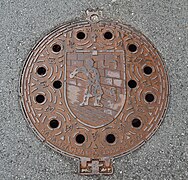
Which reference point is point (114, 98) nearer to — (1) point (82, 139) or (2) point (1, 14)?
(1) point (82, 139)

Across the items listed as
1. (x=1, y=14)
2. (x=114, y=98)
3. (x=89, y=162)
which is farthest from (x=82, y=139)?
(x=1, y=14)

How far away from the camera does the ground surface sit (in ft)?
7.54

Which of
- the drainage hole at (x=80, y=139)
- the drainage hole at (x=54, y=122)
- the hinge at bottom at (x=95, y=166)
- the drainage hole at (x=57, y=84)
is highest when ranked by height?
the drainage hole at (x=57, y=84)

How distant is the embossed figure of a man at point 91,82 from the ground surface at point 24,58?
1.26ft

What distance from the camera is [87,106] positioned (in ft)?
7.83

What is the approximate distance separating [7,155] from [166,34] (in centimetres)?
137

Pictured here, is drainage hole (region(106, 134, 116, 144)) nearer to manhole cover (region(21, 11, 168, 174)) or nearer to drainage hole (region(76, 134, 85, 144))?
manhole cover (region(21, 11, 168, 174))

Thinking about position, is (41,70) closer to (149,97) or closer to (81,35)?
(81,35)

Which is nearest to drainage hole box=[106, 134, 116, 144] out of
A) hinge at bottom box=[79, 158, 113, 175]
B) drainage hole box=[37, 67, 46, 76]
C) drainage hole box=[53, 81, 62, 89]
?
hinge at bottom box=[79, 158, 113, 175]

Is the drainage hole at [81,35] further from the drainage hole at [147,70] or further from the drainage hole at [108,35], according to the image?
the drainage hole at [147,70]

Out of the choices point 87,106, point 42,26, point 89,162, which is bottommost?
point 89,162

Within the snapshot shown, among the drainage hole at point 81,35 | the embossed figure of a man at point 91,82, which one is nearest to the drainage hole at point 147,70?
the embossed figure of a man at point 91,82

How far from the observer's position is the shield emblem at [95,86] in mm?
2375

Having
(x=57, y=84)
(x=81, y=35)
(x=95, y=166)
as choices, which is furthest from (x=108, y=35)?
(x=95, y=166)
